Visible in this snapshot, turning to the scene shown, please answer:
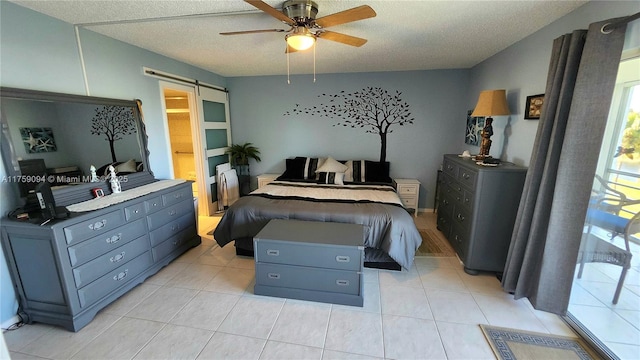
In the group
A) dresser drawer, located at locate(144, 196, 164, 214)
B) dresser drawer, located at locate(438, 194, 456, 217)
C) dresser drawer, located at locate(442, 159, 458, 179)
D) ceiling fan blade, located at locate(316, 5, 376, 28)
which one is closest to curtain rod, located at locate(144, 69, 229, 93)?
dresser drawer, located at locate(144, 196, 164, 214)

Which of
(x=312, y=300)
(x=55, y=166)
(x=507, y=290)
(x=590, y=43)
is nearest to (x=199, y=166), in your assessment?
(x=55, y=166)

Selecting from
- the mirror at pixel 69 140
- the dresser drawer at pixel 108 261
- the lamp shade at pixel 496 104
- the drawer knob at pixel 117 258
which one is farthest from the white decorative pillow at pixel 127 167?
the lamp shade at pixel 496 104

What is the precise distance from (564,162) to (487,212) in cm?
80

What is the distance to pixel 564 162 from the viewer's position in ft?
5.63

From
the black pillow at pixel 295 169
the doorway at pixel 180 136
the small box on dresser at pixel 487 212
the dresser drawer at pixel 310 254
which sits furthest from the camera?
the doorway at pixel 180 136

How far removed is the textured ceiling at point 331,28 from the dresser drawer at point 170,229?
190cm

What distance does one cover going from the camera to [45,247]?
176 centimetres

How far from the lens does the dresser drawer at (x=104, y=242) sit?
6.07ft

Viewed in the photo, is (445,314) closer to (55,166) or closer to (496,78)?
(496,78)

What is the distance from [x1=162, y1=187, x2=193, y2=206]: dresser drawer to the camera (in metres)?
2.65

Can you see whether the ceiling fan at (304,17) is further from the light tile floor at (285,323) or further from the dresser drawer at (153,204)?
the light tile floor at (285,323)

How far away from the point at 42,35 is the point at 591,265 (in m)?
4.66

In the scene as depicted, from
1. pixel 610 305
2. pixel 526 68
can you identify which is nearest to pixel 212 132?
pixel 526 68

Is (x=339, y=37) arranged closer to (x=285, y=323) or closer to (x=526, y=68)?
(x=526, y=68)
